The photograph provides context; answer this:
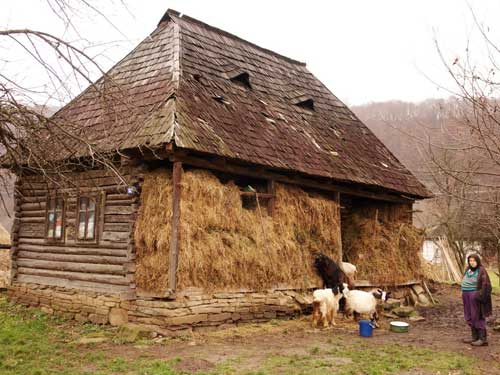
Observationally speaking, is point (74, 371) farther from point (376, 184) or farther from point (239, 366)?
point (376, 184)

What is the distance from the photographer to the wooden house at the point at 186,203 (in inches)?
356

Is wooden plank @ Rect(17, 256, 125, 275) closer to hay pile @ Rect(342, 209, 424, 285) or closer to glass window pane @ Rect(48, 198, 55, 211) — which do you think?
glass window pane @ Rect(48, 198, 55, 211)

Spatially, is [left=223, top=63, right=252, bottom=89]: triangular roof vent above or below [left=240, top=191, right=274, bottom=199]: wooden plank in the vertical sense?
above

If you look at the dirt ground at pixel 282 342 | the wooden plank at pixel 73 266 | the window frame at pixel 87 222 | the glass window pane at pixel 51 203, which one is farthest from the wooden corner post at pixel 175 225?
the glass window pane at pixel 51 203

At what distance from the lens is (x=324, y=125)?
14828 millimetres

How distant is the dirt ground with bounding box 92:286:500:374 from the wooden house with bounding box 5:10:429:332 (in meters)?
0.51

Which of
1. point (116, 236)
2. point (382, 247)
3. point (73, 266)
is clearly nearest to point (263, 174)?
point (116, 236)

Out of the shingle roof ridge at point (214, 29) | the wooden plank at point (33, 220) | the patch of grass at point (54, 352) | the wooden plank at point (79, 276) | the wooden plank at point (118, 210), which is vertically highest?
the shingle roof ridge at point (214, 29)

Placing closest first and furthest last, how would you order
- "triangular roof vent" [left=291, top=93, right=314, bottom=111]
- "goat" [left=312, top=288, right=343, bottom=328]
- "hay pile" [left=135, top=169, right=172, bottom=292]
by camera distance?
1. "hay pile" [left=135, top=169, right=172, bottom=292]
2. "goat" [left=312, top=288, right=343, bottom=328]
3. "triangular roof vent" [left=291, top=93, right=314, bottom=111]

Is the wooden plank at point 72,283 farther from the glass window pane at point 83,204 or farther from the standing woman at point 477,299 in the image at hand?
the standing woman at point 477,299

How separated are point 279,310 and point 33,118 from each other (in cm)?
647

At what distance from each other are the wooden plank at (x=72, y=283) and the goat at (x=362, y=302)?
446 cm

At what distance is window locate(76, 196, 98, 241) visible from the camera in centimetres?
1025

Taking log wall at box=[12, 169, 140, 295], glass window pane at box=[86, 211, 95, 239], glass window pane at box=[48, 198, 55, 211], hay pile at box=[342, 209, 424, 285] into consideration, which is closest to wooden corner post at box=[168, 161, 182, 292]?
log wall at box=[12, 169, 140, 295]
